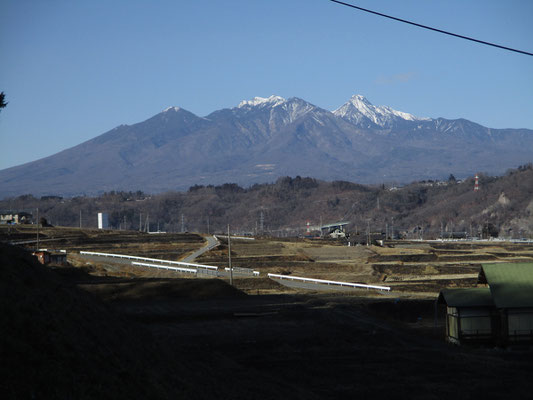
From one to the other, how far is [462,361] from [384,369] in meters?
3.46

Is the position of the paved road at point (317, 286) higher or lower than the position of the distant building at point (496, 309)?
lower

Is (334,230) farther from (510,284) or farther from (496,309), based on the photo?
(496,309)

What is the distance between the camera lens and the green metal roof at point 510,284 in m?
28.7

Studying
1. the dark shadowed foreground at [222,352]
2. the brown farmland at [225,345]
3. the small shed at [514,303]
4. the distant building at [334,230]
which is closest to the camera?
the dark shadowed foreground at [222,352]

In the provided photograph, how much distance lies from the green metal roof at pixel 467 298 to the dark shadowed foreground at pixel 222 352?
186cm

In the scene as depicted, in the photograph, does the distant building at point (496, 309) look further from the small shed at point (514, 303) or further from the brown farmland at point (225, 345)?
the brown farmland at point (225, 345)

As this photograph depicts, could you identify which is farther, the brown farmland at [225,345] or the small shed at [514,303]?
the small shed at [514,303]

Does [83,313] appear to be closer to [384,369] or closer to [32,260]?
[32,260]

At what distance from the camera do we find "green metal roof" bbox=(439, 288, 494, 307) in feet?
96.3

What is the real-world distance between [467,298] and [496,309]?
1238mm

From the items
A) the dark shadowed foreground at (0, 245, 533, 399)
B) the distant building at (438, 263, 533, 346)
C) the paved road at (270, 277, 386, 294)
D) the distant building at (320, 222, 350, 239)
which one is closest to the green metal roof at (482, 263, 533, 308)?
the distant building at (438, 263, 533, 346)

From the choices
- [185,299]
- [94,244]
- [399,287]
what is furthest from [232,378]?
[94,244]

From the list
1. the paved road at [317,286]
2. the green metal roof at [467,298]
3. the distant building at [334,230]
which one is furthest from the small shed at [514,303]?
the distant building at [334,230]

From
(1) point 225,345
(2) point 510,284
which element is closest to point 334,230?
(2) point 510,284
